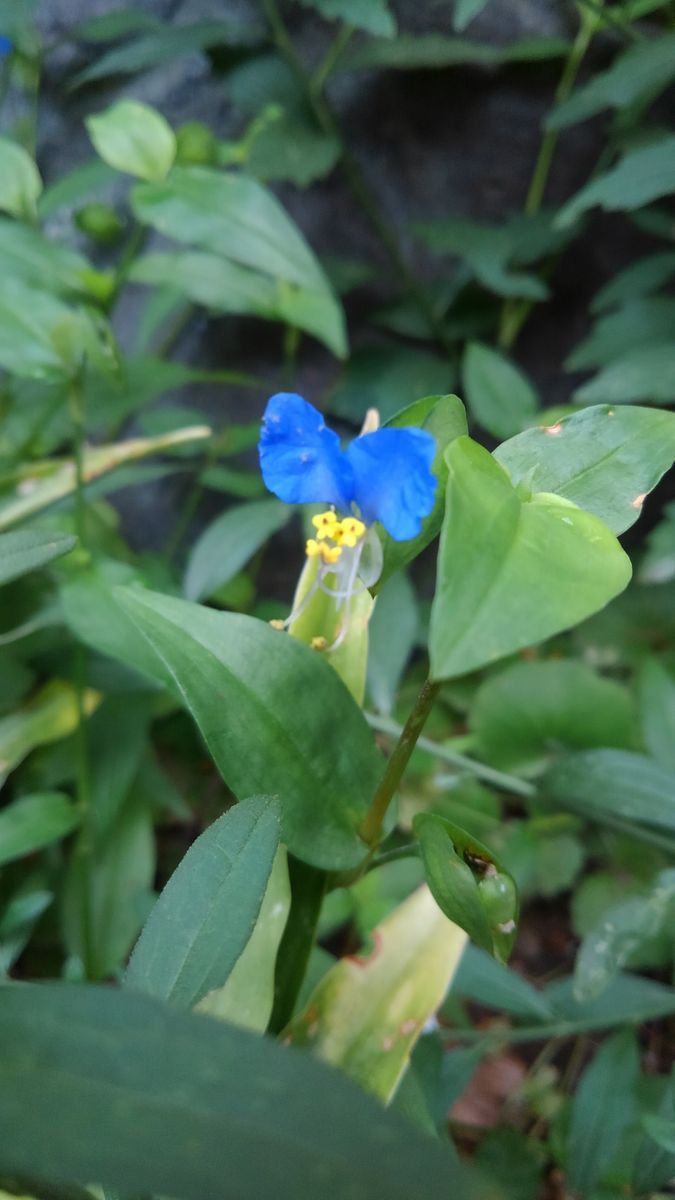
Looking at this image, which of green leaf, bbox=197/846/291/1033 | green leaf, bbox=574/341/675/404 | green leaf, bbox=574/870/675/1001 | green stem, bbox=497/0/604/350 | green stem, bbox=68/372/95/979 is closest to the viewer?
green leaf, bbox=197/846/291/1033

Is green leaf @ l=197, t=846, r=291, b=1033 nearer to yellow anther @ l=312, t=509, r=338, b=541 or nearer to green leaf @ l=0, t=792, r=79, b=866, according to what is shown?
yellow anther @ l=312, t=509, r=338, b=541

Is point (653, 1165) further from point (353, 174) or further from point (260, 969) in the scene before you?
point (353, 174)

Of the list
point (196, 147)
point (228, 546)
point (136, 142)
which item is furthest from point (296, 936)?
Answer: point (196, 147)

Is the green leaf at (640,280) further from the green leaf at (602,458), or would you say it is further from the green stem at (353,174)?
the green leaf at (602,458)

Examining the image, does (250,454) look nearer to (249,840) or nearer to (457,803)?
(457,803)

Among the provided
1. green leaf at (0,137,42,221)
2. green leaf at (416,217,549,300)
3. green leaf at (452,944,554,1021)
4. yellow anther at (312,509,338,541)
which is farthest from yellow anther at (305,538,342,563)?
green leaf at (416,217,549,300)
